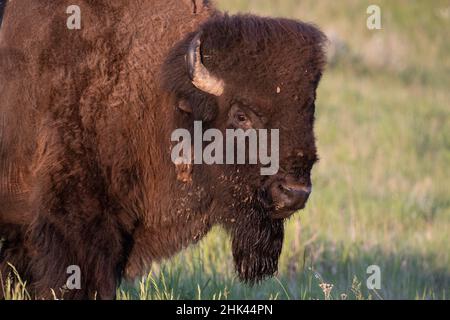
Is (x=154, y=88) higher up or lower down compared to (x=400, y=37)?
lower down

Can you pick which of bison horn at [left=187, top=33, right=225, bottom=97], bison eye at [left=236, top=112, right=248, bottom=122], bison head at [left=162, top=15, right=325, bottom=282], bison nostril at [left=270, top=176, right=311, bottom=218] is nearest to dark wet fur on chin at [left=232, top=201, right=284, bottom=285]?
bison head at [left=162, top=15, right=325, bottom=282]

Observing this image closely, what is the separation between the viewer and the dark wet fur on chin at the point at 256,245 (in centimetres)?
514

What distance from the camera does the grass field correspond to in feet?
22.9

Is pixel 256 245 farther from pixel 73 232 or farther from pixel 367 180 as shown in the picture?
pixel 367 180

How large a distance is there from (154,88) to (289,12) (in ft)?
45.4

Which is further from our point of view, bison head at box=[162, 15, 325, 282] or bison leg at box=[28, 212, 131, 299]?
bison leg at box=[28, 212, 131, 299]

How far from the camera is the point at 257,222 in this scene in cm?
513

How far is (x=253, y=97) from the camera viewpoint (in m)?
4.93

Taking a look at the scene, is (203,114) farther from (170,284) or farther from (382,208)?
(382,208)

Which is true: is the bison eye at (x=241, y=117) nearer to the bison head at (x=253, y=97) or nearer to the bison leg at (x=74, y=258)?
the bison head at (x=253, y=97)

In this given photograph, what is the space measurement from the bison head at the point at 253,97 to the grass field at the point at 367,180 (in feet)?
2.54

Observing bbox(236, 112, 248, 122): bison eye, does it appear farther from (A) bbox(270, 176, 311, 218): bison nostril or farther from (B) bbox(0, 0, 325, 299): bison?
(A) bbox(270, 176, 311, 218): bison nostril

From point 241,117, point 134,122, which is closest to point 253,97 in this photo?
point 241,117
